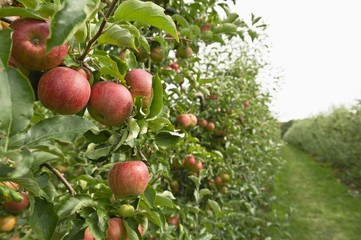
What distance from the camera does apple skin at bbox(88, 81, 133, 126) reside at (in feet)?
2.10

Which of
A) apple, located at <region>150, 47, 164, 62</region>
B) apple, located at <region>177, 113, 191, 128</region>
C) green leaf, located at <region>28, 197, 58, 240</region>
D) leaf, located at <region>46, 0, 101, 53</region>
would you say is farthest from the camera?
apple, located at <region>177, 113, 191, 128</region>

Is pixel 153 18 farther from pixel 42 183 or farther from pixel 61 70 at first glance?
pixel 42 183

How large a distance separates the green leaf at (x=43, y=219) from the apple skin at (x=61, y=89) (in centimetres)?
26

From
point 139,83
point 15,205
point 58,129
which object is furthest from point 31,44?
point 15,205

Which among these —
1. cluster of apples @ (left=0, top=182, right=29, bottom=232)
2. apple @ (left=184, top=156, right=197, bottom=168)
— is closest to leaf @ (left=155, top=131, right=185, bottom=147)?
cluster of apples @ (left=0, top=182, right=29, bottom=232)

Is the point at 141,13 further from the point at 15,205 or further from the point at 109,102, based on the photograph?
the point at 15,205

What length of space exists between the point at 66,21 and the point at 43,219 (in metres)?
0.51

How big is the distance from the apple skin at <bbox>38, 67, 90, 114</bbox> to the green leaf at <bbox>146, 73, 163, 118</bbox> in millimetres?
182

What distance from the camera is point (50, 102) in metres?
0.58

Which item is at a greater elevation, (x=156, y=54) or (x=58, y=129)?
(x=156, y=54)

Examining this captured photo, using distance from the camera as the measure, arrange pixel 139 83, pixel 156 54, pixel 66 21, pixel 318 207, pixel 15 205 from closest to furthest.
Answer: pixel 66 21
pixel 139 83
pixel 15 205
pixel 156 54
pixel 318 207

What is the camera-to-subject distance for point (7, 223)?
1287mm

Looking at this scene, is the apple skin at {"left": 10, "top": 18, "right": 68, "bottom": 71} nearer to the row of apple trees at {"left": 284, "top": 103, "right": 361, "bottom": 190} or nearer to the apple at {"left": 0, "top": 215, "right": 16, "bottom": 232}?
the apple at {"left": 0, "top": 215, "right": 16, "bottom": 232}

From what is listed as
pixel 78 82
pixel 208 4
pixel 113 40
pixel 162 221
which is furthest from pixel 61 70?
Answer: pixel 208 4
